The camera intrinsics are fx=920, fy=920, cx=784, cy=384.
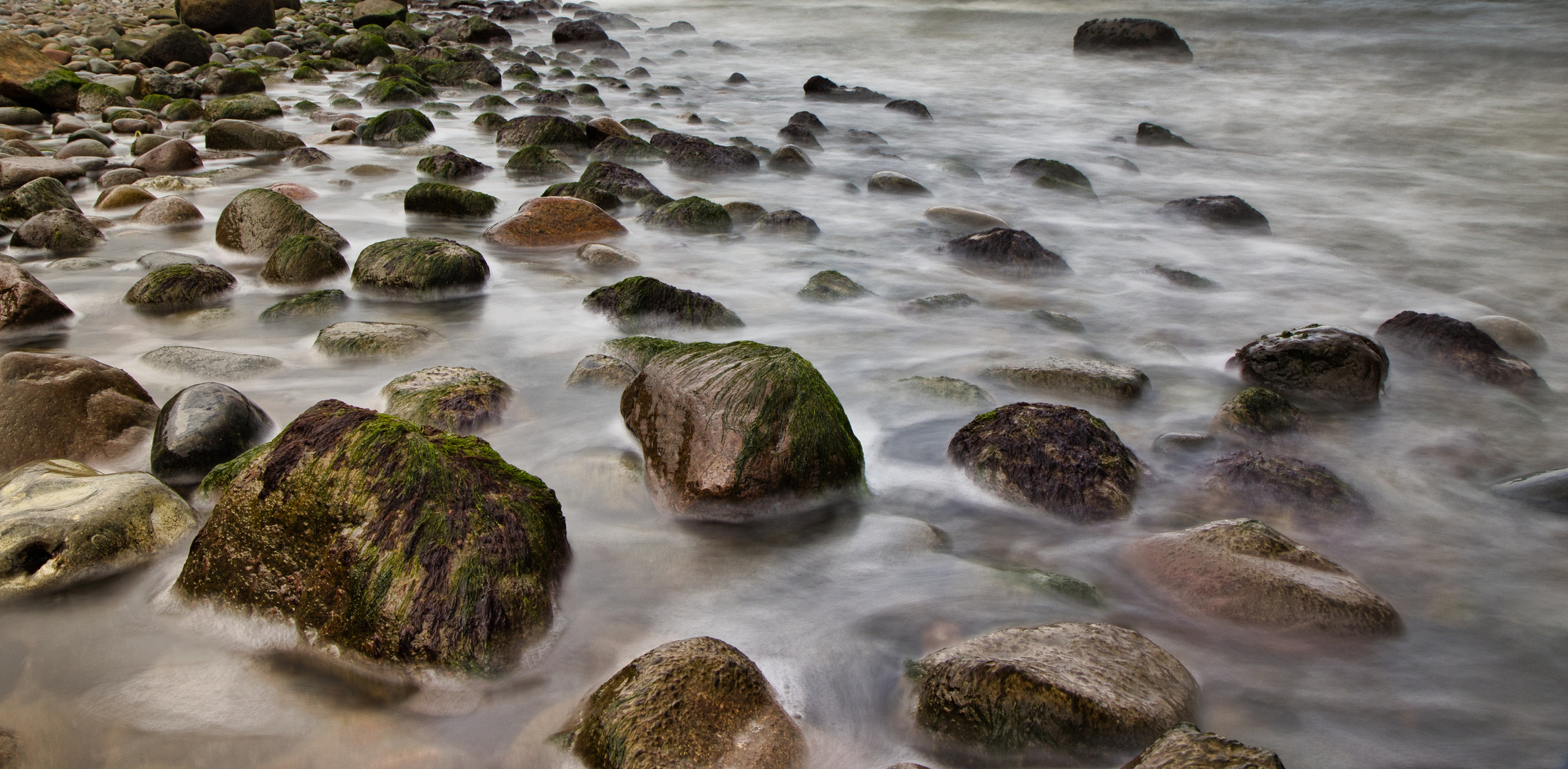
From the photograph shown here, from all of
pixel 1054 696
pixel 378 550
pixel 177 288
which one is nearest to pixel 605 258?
pixel 177 288

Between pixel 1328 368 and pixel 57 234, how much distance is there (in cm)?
510

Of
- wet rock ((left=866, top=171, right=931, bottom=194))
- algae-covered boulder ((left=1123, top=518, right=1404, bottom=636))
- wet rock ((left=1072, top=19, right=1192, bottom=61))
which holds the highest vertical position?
wet rock ((left=1072, top=19, right=1192, bottom=61))

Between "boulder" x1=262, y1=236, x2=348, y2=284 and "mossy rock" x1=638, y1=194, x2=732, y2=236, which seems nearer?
"boulder" x1=262, y1=236, x2=348, y2=284

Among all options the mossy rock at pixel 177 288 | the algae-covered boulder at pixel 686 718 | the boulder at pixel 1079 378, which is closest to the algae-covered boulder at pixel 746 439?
the algae-covered boulder at pixel 686 718

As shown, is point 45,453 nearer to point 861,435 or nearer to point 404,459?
point 404,459

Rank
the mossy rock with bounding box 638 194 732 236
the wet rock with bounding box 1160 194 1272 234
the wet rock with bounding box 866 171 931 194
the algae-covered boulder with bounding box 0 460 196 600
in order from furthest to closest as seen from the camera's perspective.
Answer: the wet rock with bounding box 866 171 931 194
the wet rock with bounding box 1160 194 1272 234
the mossy rock with bounding box 638 194 732 236
the algae-covered boulder with bounding box 0 460 196 600

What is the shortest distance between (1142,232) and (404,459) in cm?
482

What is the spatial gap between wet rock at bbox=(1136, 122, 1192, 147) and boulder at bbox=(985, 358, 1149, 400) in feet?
18.7

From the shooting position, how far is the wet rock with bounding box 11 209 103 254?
398cm

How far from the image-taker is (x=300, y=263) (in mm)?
3629

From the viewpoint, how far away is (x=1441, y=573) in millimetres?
2246

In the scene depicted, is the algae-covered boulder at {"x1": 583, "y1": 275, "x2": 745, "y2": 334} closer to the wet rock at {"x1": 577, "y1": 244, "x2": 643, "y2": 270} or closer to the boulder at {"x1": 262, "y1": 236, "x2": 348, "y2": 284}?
the wet rock at {"x1": 577, "y1": 244, "x2": 643, "y2": 270}

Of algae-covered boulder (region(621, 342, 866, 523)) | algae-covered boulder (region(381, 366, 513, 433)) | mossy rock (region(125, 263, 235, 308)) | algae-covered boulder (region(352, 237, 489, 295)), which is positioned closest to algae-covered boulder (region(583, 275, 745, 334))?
algae-covered boulder (region(352, 237, 489, 295))

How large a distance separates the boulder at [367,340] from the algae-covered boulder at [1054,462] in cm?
188
